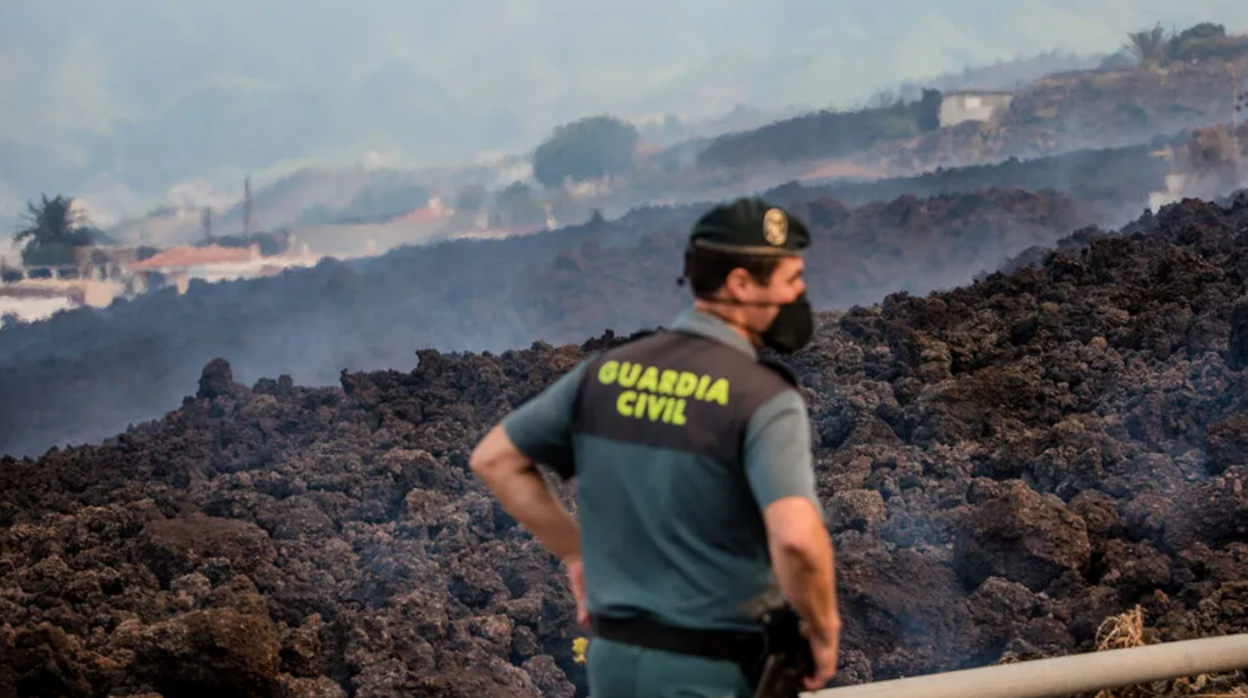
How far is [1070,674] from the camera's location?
6457 mm

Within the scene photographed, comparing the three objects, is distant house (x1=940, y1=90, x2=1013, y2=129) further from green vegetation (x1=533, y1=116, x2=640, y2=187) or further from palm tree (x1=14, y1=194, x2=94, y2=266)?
palm tree (x1=14, y1=194, x2=94, y2=266)

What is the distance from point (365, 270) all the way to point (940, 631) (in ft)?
89.9

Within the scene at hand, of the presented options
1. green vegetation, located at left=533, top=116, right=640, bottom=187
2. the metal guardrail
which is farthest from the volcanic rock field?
green vegetation, located at left=533, top=116, right=640, bottom=187

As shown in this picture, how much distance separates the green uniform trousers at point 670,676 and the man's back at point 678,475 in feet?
0.30

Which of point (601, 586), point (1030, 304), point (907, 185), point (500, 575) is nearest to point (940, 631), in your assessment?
point (500, 575)

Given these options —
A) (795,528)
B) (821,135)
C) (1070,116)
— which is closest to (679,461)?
(795,528)

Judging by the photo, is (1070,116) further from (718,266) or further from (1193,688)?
(718,266)

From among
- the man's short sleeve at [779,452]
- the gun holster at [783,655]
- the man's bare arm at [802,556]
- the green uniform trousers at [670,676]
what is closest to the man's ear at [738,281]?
the man's short sleeve at [779,452]

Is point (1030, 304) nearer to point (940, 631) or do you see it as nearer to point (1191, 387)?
point (1191, 387)

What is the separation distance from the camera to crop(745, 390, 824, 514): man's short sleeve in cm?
434

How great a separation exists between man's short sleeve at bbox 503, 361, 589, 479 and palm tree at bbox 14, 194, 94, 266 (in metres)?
30.7

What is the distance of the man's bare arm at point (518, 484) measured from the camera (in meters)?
4.89

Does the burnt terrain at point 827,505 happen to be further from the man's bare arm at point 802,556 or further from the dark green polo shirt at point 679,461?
the man's bare arm at point 802,556

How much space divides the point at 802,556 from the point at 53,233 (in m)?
31.6
